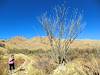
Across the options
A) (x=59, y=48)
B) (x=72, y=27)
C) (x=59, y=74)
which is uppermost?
(x=72, y=27)

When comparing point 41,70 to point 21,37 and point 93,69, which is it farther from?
point 21,37

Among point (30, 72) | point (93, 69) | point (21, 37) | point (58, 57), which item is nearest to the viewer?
point (93, 69)

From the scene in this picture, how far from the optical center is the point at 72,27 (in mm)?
17703

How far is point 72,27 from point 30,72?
7137mm

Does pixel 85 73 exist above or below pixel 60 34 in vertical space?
below

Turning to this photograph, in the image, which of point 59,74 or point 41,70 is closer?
point 59,74

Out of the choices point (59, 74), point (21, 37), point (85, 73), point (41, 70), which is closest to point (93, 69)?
point (85, 73)

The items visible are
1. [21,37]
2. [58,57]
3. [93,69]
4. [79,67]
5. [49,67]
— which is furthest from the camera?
[21,37]

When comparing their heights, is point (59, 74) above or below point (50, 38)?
below

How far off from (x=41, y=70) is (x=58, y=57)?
5.73 m

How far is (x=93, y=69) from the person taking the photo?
9688 millimetres

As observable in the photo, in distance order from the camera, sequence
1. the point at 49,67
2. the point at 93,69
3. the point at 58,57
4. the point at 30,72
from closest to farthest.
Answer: the point at 93,69 → the point at 30,72 → the point at 49,67 → the point at 58,57

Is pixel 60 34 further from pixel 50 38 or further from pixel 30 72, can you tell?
pixel 30 72

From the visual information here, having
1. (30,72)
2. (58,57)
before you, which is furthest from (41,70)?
(58,57)
